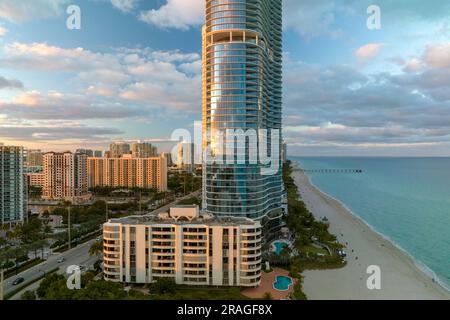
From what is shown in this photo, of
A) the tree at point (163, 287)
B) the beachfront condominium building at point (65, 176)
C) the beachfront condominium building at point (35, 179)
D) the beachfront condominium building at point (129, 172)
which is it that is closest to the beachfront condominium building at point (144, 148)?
the beachfront condominium building at point (129, 172)

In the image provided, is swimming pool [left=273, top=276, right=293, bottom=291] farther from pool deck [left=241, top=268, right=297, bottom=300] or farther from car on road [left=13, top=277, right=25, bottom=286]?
car on road [left=13, top=277, right=25, bottom=286]

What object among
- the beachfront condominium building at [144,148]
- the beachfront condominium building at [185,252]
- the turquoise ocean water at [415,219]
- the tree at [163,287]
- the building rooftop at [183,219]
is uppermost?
the beachfront condominium building at [144,148]

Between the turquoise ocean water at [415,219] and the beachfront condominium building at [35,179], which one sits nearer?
the turquoise ocean water at [415,219]

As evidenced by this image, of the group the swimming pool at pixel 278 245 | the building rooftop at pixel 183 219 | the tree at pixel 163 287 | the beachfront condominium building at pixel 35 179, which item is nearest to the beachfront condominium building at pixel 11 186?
the building rooftop at pixel 183 219

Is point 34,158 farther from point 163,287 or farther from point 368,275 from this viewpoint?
point 368,275

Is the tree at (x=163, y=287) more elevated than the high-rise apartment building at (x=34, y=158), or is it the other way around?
the high-rise apartment building at (x=34, y=158)

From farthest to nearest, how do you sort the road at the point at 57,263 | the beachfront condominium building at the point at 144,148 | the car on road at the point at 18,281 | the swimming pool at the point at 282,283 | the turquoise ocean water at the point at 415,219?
the beachfront condominium building at the point at 144,148
the turquoise ocean water at the point at 415,219
the road at the point at 57,263
the car on road at the point at 18,281
the swimming pool at the point at 282,283

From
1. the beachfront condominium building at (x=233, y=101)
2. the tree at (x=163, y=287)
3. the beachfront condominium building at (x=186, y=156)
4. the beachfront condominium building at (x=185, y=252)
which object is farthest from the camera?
the beachfront condominium building at (x=186, y=156)

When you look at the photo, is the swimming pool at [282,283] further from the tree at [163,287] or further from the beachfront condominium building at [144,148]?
the beachfront condominium building at [144,148]
